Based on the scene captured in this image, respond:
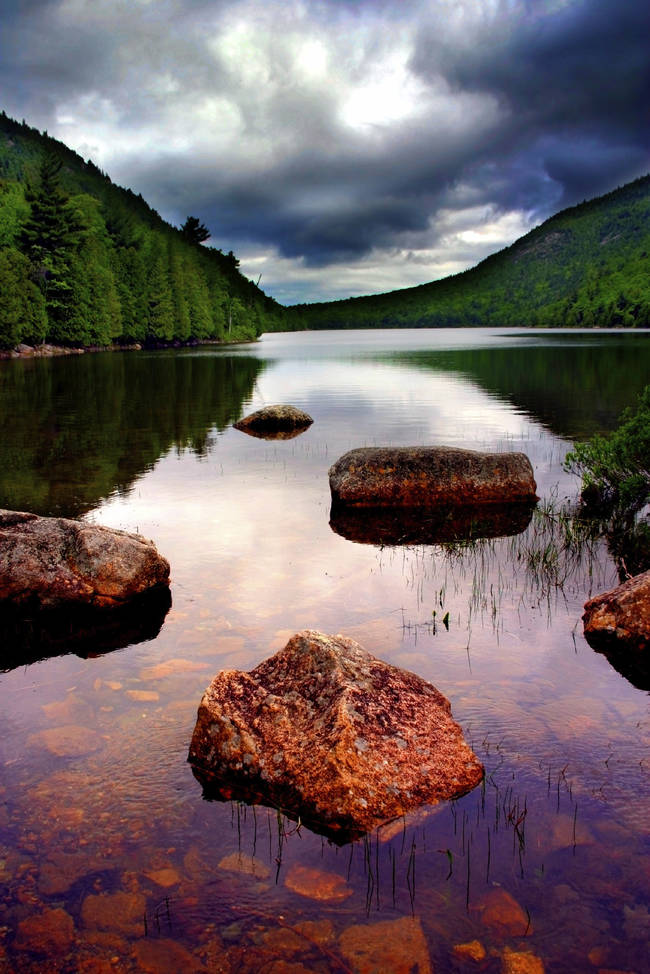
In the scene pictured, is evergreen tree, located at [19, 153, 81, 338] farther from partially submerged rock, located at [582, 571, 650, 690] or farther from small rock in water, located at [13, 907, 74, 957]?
small rock in water, located at [13, 907, 74, 957]

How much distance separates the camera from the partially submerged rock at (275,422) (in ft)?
Result: 90.5

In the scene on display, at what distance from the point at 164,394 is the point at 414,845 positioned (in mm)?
37146

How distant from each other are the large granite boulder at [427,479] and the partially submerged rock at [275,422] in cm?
1183

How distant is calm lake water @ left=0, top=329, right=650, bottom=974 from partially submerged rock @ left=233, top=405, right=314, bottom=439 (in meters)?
12.2

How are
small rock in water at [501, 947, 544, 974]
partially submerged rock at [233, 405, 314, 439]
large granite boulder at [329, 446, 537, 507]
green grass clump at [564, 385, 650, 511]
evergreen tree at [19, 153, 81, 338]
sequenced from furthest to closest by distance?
evergreen tree at [19, 153, 81, 338] < partially submerged rock at [233, 405, 314, 439] < large granite boulder at [329, 446, 537, 507] < green grass clump at [564, 385, 650, 511] < small rock in water at [501, 947, 544, 974]

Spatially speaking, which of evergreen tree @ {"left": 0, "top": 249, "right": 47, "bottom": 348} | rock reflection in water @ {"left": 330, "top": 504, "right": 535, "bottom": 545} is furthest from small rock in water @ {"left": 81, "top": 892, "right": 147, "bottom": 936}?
evergreen tree @ {"left": 0, "top": 249, "right": 47, "bottom": 348}

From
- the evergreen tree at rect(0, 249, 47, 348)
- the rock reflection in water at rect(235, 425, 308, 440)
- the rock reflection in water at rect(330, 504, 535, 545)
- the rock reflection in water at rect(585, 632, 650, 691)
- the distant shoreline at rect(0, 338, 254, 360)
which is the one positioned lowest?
the rock reflection in water at rect(585, 632, 650, 691)

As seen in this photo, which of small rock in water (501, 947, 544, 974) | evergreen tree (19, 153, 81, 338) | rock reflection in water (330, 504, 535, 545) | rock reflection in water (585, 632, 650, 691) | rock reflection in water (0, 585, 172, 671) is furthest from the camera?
evergreen tree (19, 153, 81, 338)

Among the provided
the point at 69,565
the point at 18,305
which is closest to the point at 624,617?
the point at 69,565

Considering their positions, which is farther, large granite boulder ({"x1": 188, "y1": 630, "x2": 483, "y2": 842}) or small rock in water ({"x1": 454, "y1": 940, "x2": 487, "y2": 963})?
large granite boulder ({"x1": 188, "y1": 630, "x2": 483, "y2": 842})

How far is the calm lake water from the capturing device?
4.45 m

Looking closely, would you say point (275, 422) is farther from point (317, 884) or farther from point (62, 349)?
point (62, 349)

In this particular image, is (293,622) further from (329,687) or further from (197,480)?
(197,480)

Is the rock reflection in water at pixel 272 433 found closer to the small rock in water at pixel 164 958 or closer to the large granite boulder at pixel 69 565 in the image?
the large granite boulder at pixel 69 565
